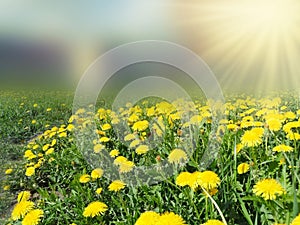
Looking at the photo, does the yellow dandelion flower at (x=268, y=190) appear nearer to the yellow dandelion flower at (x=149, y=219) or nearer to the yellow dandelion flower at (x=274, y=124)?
the yellow dandelion flower at (x=149, y=219)

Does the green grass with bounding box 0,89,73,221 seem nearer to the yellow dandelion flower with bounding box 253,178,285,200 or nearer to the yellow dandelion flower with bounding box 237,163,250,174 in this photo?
the yellow dandelion flower with bounding box 237,163,250,174

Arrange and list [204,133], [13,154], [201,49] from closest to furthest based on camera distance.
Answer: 1. [204,133]
2. [13,154]
3. [201,49]

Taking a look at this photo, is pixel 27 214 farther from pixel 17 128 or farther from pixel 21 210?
pixel 17 128

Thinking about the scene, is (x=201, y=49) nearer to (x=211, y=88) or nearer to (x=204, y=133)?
(x=211, y=88)

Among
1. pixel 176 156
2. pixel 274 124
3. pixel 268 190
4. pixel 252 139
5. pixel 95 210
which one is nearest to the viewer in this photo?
pixel 268 190

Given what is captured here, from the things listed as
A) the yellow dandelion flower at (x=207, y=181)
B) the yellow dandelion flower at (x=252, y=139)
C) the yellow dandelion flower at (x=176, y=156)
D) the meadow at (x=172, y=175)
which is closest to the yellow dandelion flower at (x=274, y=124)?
the meadow at (x=172, y=175)

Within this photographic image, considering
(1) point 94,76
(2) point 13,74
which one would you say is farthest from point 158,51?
(2) point 13,74

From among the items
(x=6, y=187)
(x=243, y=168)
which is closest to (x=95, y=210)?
(x=243, y=168)

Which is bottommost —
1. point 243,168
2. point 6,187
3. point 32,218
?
point 32,218
